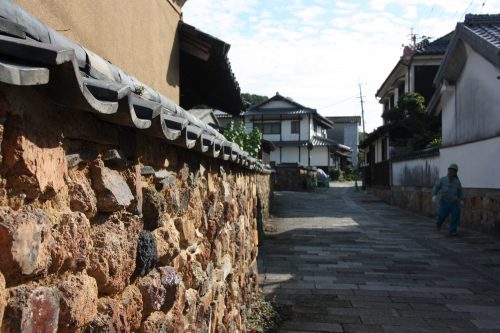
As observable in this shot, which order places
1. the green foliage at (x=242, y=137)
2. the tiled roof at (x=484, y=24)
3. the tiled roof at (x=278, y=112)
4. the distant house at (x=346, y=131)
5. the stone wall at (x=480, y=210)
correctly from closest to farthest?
the stone wall at (x=480, y=210)
the tiled roof at (x=484, y=24)
the green foliage at (x=242, y=137)
the tiled roof at (x=278, y=112)
the distant house at (x=346, y=131)

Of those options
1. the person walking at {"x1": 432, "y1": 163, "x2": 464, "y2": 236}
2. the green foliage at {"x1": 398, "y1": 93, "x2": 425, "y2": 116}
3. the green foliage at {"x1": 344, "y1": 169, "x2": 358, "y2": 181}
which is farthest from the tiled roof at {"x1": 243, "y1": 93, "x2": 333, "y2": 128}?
the person walking at {"x1": 432, "y1": 163, "x2": 464, "y2": 236}

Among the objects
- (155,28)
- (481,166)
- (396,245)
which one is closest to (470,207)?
(481,166)

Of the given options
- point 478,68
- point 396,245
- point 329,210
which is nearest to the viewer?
point 396,245

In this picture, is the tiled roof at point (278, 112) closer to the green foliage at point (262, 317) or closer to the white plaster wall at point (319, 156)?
the white plaster wall at point (319, 156)

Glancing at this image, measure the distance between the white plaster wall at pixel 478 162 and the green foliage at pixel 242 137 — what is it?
5.75m

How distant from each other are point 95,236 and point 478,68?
12403 mm

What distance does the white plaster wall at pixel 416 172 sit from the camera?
15057 millimetres

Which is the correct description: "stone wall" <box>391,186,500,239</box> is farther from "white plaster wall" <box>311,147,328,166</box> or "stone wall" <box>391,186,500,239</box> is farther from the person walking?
"white plaster wall" <box>311,147,328,166</box>

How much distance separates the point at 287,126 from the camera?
39562 millimetres

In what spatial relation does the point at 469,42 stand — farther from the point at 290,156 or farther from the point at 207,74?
the point at 290,156

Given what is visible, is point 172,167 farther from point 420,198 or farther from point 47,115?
point 420,198

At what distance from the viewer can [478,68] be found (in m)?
11.7

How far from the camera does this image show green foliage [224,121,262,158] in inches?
489

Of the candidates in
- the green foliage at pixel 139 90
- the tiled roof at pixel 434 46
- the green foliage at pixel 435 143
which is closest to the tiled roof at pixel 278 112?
the tiled roof at pixel 434 46
